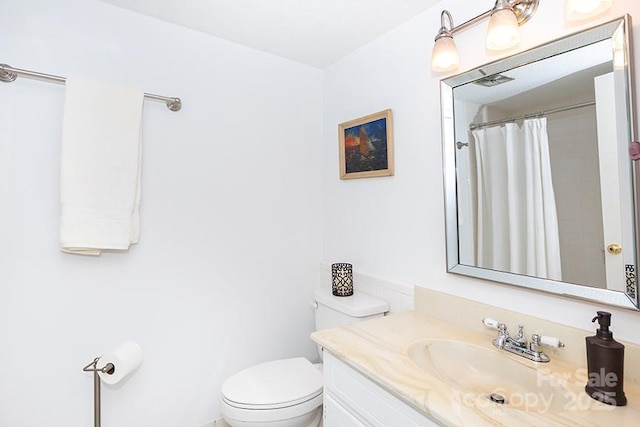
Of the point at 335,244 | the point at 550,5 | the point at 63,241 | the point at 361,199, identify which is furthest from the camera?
the point at 335,244

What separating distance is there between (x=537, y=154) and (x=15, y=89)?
6.12 ft

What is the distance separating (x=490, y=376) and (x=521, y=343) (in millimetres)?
138

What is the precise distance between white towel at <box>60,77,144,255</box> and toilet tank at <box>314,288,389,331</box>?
0.92m

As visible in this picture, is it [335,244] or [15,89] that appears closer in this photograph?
[15,89]

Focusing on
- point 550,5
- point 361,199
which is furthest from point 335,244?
point 550,5

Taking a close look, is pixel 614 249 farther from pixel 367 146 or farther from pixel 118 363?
pixel 118 363

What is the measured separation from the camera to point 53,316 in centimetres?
133

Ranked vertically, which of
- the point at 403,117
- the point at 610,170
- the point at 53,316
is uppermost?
the point at 403,117

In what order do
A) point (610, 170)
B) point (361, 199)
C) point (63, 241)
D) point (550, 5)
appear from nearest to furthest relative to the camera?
point (610, 170)
point (550, 5)
point (63, 241)
point (361, 199)

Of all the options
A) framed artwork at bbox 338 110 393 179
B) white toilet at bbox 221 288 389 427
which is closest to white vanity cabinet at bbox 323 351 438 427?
white toilet at bbox 221 288 389 427

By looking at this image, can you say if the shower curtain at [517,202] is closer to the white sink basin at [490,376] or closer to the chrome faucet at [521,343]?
the chrome faucet at [521,343]

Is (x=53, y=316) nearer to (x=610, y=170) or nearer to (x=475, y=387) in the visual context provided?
(x=475, y=387)

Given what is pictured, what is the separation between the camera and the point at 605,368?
0.78m

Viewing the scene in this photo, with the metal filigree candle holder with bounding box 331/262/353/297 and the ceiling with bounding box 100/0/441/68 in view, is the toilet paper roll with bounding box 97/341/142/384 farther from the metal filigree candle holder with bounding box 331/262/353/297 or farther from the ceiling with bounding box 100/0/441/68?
the ceiling with bounding box 100/0/441/68
